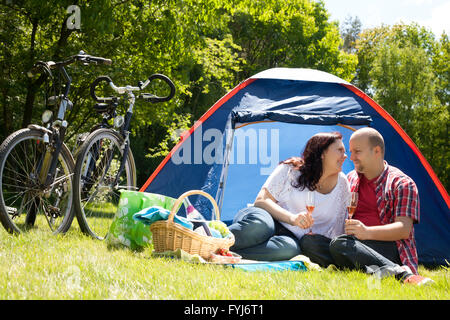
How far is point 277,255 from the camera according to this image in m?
3.03

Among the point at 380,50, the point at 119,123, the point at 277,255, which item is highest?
the point at 380,50

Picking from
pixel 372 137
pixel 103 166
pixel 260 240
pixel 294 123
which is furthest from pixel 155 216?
pixel 294 123

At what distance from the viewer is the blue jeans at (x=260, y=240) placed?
3035 mm

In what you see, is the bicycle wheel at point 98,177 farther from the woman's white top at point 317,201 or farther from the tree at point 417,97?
the tree at point 417,97

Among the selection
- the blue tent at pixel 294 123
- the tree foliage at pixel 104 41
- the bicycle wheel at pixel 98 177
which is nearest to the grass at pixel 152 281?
the bicycle wheel at pixel 98 177

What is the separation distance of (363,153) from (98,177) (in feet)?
6.14

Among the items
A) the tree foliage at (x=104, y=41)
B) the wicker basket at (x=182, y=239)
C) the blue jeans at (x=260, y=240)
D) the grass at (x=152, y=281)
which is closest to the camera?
the grass at (x=152, y=281)

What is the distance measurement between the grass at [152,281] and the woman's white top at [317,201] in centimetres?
60

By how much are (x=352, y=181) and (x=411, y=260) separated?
643 mm

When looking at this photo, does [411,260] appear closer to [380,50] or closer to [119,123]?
[119,123]

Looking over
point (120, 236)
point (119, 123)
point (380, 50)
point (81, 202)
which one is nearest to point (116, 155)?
point (119, 123)

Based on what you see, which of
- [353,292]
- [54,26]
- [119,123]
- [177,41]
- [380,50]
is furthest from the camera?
[380,50]

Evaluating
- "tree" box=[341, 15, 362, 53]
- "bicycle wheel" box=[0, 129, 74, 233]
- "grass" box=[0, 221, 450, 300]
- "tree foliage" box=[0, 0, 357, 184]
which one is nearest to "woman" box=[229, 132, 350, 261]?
"grass" box=[0, 221, 450, 300]

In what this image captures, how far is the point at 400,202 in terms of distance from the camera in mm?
2746
